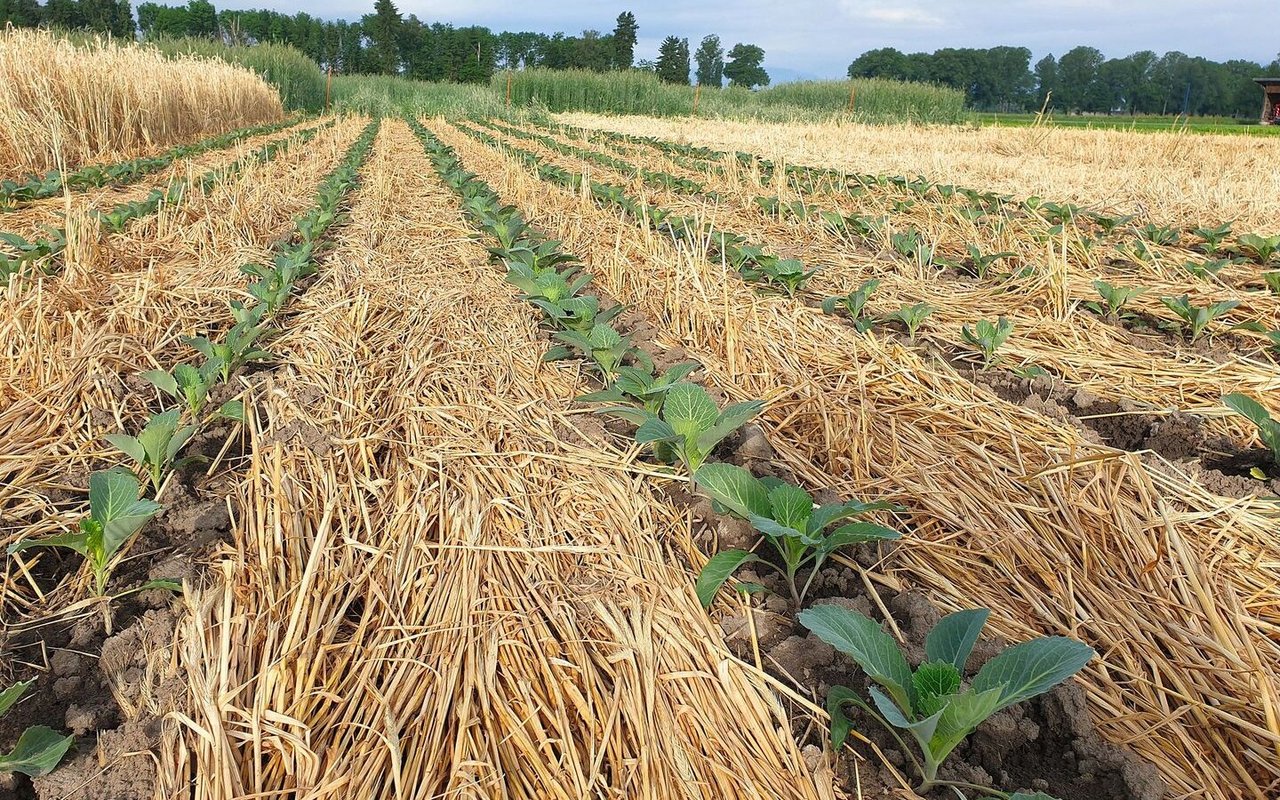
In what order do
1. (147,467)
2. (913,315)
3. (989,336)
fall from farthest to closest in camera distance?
(913,315) < (989,336) < (147,467)

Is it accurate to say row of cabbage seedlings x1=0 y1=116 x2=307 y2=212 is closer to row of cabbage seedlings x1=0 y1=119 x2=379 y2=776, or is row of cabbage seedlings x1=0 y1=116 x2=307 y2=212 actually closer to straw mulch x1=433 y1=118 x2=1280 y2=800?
row of cabbage seedlings x1=0 y1=119 x2=379 y2=776

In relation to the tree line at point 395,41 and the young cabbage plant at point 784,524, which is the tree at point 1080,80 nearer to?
the tree line at point 395,41

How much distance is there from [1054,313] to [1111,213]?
3.58 meters

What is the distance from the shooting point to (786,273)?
136 inches

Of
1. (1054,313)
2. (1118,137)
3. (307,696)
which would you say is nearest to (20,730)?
(307,696)

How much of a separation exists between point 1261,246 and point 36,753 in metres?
5.81

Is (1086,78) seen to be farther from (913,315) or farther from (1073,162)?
(913,315)

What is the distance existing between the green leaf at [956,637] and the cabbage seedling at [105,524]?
5.17 ft

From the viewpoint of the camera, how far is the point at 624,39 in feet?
142

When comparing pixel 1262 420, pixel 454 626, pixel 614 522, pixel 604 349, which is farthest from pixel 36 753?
pixel 1262 420

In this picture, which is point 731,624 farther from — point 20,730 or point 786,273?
point 786,273

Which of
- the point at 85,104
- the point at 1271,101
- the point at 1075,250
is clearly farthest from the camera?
the point at 1271,101

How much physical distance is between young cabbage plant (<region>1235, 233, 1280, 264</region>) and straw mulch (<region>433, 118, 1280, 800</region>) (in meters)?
3.07

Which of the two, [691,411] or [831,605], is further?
[691,411]
